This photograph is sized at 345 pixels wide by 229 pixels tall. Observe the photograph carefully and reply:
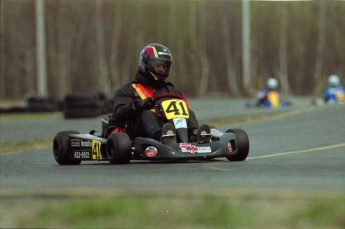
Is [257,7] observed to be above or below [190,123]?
above

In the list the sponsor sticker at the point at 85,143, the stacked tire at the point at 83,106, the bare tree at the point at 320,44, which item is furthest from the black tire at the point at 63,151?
the bare tree at the point at 320,44

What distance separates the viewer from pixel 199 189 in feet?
25.1

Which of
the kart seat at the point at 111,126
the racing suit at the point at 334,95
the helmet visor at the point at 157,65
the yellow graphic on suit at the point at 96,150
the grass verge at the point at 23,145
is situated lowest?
the grass verge at the point at 23,145

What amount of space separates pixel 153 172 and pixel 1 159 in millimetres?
3940

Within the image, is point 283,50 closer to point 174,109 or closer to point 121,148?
point 174,109

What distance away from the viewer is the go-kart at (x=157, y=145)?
11039mm

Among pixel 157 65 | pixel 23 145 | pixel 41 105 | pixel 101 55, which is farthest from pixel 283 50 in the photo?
pixel 157 65

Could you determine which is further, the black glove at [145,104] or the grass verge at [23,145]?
the grass verge at [23,145]

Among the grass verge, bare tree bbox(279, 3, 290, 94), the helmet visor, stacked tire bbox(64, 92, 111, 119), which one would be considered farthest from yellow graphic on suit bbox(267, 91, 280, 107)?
bare tree bbox(279, 3, 290, 94)

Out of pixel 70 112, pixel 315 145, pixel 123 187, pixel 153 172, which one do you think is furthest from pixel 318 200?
pixel 70 112

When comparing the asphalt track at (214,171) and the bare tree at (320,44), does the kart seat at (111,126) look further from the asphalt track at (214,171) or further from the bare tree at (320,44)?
the bare tree at (320,44)

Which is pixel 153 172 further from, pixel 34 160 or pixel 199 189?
pixel 34 160

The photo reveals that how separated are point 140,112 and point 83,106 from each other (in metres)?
13.8

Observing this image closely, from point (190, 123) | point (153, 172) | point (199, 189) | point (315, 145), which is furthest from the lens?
point (315, 145)
